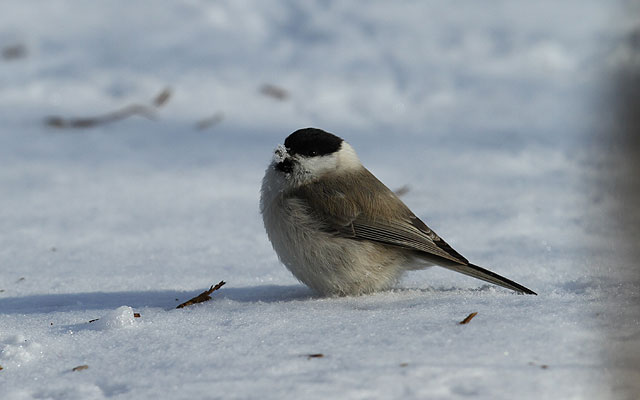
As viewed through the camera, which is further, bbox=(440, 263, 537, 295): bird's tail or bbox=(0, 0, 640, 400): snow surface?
bbox=(440, 263, 537, 295): bird's tail

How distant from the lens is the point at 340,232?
3352 mm

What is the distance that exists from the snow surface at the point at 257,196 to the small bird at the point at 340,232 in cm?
13

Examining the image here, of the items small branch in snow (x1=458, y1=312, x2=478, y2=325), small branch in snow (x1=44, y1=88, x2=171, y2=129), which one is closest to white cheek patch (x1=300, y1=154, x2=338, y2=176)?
small branch in snow (x1=458, y1=312, x2=478, y2=325)

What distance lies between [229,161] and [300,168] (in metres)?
2.87

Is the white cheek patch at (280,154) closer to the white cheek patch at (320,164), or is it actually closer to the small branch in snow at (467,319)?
the white cheek patch at (320,164)

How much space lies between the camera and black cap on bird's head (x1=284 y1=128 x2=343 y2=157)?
3525mm

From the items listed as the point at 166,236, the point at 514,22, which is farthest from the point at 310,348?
the point at 514,22

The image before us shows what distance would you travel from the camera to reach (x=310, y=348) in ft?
8.14

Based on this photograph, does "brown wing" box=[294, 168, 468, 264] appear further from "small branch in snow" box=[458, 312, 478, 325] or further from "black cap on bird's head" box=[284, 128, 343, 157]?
"small branch in snow" box=[458, 312, 478, 325]

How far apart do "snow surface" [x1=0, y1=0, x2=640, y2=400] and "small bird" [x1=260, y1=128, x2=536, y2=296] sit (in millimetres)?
126

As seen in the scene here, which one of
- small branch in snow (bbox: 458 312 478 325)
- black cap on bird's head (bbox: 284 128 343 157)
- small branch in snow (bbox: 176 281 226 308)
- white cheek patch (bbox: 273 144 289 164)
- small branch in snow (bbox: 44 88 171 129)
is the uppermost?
small branch in snow (bbox: 44 88 171 129)

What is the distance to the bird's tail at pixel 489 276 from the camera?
10.3 feet

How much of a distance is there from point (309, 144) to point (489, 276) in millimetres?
1032

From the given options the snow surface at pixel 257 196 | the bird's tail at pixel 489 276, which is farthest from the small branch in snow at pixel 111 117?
the bird's tail at pixel 489 276
